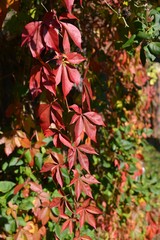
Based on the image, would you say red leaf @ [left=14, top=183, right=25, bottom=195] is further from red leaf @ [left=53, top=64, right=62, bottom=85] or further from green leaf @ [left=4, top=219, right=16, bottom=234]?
red leaf @ [left=53, top=64, right=62, bottom=85]

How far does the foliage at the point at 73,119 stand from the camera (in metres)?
1.59

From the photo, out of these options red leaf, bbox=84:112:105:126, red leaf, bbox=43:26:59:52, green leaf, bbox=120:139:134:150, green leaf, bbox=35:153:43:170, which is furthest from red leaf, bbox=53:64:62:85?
green leaf, bbox=120:139:134:150

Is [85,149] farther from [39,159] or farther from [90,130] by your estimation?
[39,159]

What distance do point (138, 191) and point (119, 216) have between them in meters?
0.26

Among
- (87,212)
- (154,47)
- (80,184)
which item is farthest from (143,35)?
(87,212)

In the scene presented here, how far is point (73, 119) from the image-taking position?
1.59 meters

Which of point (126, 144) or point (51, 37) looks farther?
point (126, 144)

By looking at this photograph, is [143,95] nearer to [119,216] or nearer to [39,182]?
[119,216]

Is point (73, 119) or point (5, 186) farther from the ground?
point (73, 119)

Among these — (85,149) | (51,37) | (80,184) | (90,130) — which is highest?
(51,37)

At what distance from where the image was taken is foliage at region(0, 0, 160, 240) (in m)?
1.59

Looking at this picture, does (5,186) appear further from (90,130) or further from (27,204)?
(90,130)

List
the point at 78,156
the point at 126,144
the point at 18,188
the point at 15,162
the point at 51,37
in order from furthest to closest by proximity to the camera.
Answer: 1. the point at 126,144
2. the point at 15,162
3. the point at 18,188
4. the point at 78,156
5. the point at 51,37

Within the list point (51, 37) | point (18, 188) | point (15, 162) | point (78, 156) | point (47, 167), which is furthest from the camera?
point (15, 162)
